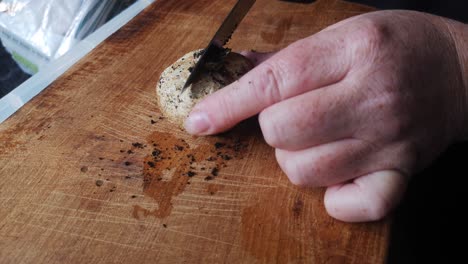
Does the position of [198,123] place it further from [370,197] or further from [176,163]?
[370,197]

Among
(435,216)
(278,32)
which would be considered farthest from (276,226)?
(278,32)

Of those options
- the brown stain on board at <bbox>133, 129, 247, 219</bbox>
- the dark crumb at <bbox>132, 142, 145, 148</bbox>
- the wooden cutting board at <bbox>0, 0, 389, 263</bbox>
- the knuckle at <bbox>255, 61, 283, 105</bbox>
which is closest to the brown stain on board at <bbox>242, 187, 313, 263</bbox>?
the wooden cutting board at <bbox>0, 0, 389, 263</bbox>

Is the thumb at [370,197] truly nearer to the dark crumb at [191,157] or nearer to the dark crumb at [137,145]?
the dark crumb at [191,157]

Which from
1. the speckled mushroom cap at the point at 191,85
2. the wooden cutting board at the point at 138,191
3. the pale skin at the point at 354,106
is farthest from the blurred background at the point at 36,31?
the pale skin at the point at 354,106

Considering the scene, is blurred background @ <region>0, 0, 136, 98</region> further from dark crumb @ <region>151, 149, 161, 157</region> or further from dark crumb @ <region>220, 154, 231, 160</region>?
dark crumb @ <region>220, 154, 231, 160</region>

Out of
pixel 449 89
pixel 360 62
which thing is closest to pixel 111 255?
pixel 360 62

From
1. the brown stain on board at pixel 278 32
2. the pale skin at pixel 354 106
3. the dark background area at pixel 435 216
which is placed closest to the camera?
the pale skin at pixel 354 106

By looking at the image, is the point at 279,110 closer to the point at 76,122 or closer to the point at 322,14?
the point at 76,122
